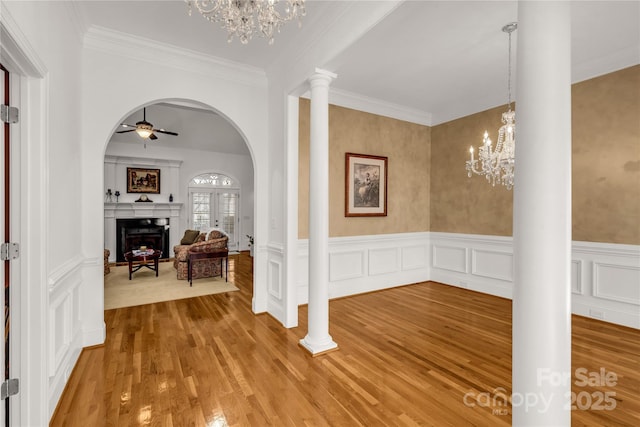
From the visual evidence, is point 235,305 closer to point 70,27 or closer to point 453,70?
point 70,27

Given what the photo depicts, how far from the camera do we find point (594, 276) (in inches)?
151

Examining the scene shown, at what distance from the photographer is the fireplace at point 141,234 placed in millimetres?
8414

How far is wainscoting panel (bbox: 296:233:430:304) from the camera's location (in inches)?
187

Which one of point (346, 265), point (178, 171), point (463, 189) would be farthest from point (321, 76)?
point (178, 171)

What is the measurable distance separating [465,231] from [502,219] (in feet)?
2.15

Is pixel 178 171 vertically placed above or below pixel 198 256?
above

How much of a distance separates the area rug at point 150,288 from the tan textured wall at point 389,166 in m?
2.26

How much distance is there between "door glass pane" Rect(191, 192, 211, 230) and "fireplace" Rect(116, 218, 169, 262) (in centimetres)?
91

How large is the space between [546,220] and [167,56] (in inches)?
157

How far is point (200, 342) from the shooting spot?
3219 mm

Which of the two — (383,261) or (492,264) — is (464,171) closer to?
(492,264)

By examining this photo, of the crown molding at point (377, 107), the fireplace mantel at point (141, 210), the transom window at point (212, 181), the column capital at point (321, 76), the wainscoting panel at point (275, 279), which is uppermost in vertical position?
the crown molding at point (377, 107)

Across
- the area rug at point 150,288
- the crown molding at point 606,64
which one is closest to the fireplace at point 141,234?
the area rug at point 150,288

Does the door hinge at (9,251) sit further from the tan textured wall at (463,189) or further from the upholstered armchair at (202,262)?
the tan textured wall at (463,189)
